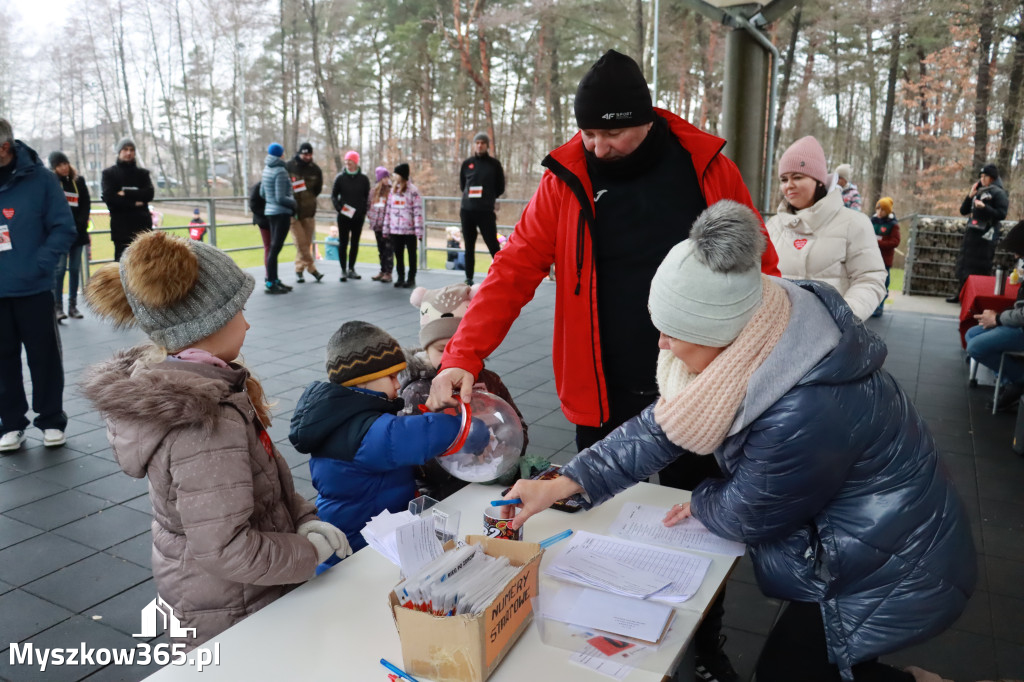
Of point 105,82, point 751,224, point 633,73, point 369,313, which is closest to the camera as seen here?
point 751,224

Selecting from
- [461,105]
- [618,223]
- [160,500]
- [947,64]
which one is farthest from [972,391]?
[461,105]

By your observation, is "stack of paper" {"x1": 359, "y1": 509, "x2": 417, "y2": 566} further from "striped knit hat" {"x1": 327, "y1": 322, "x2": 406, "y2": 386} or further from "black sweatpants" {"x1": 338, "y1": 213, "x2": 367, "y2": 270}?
"black sweatpants" {"x1": 338, "y1": 213, "x2": 367, "y2": 270}

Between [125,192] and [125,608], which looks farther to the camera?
[125,192]

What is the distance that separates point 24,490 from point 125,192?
4.79 meters

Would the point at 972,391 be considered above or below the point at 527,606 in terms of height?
below

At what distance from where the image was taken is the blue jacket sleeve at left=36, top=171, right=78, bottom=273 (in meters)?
3.81

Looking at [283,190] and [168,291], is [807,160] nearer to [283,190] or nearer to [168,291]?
[168,291]

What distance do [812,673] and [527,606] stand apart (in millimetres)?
615

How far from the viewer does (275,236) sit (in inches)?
347

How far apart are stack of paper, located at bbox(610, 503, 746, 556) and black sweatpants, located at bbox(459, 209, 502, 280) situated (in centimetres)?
750

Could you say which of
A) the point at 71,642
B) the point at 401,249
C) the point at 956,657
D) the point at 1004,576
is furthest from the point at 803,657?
the point at 401,249

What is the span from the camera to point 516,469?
7.12 feet

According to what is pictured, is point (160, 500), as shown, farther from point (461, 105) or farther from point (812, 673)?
point (461, 105)

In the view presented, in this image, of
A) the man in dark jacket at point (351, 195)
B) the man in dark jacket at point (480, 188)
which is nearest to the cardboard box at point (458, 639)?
the man in dark jacket at point (480, 188)
